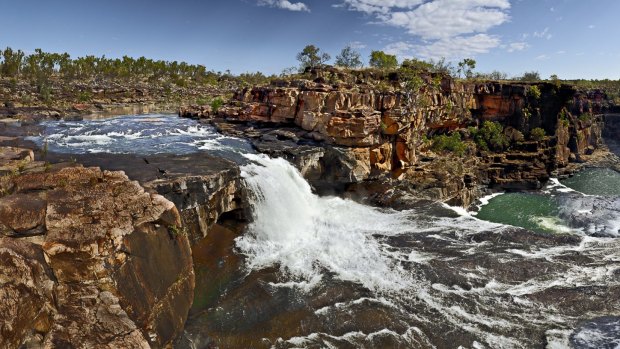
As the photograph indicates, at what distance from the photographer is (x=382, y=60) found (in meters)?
52.2

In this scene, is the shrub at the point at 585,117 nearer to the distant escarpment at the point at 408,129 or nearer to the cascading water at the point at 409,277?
the distant escarpment at the point at 408,129

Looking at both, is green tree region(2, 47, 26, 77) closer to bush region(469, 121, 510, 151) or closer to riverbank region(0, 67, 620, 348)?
riverbank region(0, 67, 620, 348)

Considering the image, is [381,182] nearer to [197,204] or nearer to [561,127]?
[197,204]

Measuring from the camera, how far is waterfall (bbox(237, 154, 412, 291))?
17.6 m

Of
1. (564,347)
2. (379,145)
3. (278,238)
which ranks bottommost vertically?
(564,347)

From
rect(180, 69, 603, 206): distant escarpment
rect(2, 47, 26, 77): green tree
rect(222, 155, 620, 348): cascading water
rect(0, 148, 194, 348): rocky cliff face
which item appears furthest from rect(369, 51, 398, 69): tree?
rect(2, 47, 26, 77): green tree

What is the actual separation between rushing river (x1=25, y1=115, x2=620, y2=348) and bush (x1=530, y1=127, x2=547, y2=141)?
2336cm

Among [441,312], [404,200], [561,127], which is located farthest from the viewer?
[561,127]

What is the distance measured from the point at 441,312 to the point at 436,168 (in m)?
23.5

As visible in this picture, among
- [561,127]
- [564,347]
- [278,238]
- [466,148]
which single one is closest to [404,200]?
[278,238]

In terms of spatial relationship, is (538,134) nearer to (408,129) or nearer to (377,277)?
(408,129)

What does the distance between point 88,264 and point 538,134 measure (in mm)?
53243

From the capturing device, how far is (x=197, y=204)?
57.9ft

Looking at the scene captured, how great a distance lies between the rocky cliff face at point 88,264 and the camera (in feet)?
29.2
